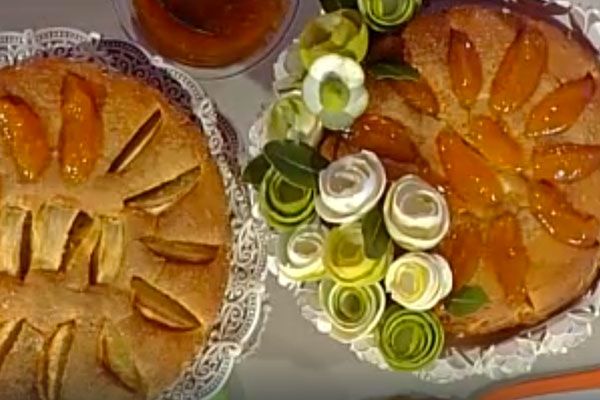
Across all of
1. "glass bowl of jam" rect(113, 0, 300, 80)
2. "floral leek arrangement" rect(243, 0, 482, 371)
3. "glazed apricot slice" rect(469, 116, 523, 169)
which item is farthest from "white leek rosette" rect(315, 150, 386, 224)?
"glass bowl of jam" rect(113, 0, 300, 80)

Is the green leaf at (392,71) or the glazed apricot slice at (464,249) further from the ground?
the green leaf at (392,71)

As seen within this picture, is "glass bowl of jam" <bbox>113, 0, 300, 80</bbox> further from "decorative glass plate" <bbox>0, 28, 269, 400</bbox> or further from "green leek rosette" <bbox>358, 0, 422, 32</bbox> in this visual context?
"green leek rosette" <bbox>358, 0, 422, 32</bbox>

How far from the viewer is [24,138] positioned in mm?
1457

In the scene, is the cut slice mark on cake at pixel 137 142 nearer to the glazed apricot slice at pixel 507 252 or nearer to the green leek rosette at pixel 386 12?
the green leek rosette at pixel 386 12

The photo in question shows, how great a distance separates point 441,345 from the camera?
1440 mm

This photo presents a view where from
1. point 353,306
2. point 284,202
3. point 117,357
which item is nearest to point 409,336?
point 353,306

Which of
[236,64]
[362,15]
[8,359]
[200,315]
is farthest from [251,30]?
[8,359]

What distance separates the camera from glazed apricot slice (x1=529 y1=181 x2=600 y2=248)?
4.78 feet

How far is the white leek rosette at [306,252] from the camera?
1428mm

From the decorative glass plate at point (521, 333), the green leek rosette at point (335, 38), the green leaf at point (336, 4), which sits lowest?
the decorative glass plate at point (521, 333)

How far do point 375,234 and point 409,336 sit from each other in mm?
103

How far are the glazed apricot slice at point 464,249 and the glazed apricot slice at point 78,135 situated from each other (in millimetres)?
331

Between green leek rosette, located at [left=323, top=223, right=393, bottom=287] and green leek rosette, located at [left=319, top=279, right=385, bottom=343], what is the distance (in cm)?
1

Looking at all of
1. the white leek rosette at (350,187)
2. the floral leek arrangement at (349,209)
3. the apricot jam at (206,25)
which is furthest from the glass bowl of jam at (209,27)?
the white leek rosette at (350,187)
